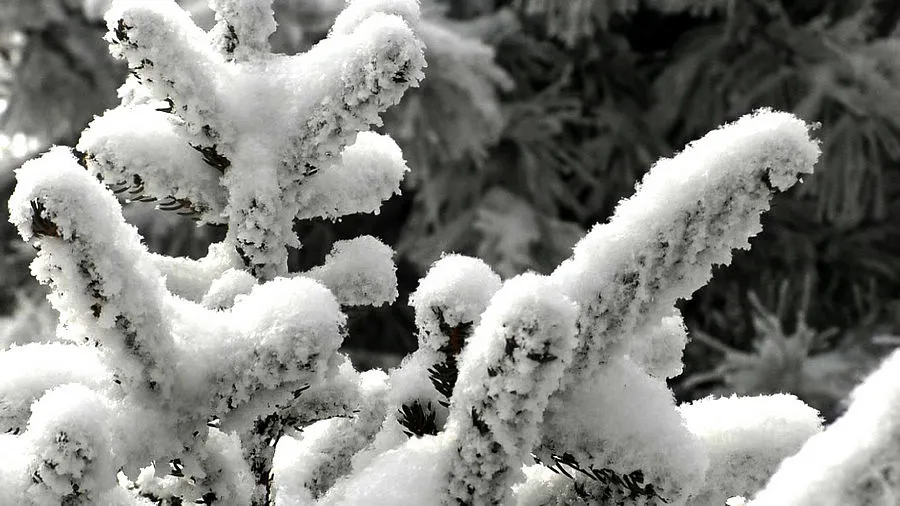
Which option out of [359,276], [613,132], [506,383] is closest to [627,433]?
[506,383]

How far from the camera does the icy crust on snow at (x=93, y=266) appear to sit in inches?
15.1

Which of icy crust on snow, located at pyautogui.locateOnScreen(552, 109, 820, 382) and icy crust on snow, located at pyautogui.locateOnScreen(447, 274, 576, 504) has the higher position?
icy crust on snow, located at pyautogui.locateOnScreen(552, 109, 820, 382)

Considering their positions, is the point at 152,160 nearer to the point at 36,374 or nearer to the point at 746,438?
the point at 36,374

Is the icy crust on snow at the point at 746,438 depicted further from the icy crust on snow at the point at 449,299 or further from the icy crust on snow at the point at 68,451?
the icy crust on snow at the point at 68,451

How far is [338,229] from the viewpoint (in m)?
2.79

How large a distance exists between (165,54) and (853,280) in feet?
8.48

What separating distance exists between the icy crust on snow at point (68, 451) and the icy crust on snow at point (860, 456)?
28 centimetres

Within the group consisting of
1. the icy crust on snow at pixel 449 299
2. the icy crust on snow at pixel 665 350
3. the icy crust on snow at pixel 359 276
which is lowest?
the icy crust on snow at pixel 449 299

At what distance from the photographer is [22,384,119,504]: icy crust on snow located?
13.9 inches

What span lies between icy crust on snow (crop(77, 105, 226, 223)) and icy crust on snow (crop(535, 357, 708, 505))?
0.24 meters

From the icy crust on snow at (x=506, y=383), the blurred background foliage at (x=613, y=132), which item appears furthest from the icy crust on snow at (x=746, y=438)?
the blurred background foliage at (x=613, y=132)

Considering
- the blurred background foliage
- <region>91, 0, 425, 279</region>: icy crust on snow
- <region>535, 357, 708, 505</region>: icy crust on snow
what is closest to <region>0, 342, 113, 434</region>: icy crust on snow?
<region>91, 0, 425, 279</region>: icy crust on snow

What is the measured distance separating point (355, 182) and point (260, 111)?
72mm

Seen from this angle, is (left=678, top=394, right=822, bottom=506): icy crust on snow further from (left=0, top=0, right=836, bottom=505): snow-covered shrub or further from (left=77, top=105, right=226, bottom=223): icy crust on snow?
(left=77, top=105, right=226, bottom=223): icy crust on snow
